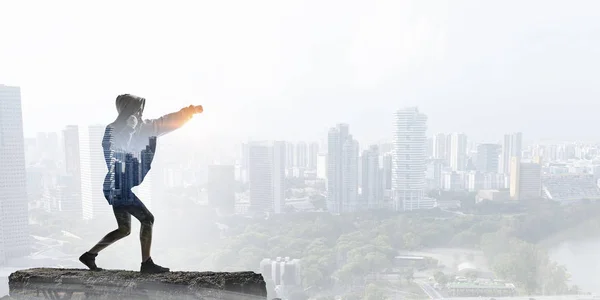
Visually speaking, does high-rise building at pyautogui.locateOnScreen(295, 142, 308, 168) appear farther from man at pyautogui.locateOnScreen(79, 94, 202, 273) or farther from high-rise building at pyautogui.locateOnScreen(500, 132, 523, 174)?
man at pyautogui.locateOnScreen(79, 94, 202, 273)

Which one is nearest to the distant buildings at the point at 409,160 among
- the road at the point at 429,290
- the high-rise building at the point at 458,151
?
the high-rise building at the point at 458,151

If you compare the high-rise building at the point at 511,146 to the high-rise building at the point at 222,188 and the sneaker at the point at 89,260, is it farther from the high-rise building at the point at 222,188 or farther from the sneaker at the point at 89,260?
the sneaker at the point at 89,260

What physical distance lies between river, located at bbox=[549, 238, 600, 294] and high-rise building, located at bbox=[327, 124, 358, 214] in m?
5.92

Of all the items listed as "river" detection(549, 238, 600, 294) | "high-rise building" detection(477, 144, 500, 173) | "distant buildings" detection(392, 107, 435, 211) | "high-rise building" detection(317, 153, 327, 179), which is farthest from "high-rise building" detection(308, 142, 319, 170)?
"river" detection(549, 238, 600, 294)

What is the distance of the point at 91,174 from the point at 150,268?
17.9 feet

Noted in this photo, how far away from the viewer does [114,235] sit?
4.61ft

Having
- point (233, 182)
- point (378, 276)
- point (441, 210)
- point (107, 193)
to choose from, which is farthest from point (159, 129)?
point (441, 210)

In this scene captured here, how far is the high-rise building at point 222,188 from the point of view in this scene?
10.2m

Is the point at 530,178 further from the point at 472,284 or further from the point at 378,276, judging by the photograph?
the point at 378,276

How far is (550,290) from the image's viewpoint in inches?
410

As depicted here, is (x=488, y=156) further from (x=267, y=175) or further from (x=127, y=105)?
(x=127, y=105)

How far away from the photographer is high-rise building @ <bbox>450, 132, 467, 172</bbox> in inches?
513

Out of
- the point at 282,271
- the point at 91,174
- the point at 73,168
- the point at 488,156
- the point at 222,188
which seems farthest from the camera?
the point at 488,156

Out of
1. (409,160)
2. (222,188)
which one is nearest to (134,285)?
(222,188)
